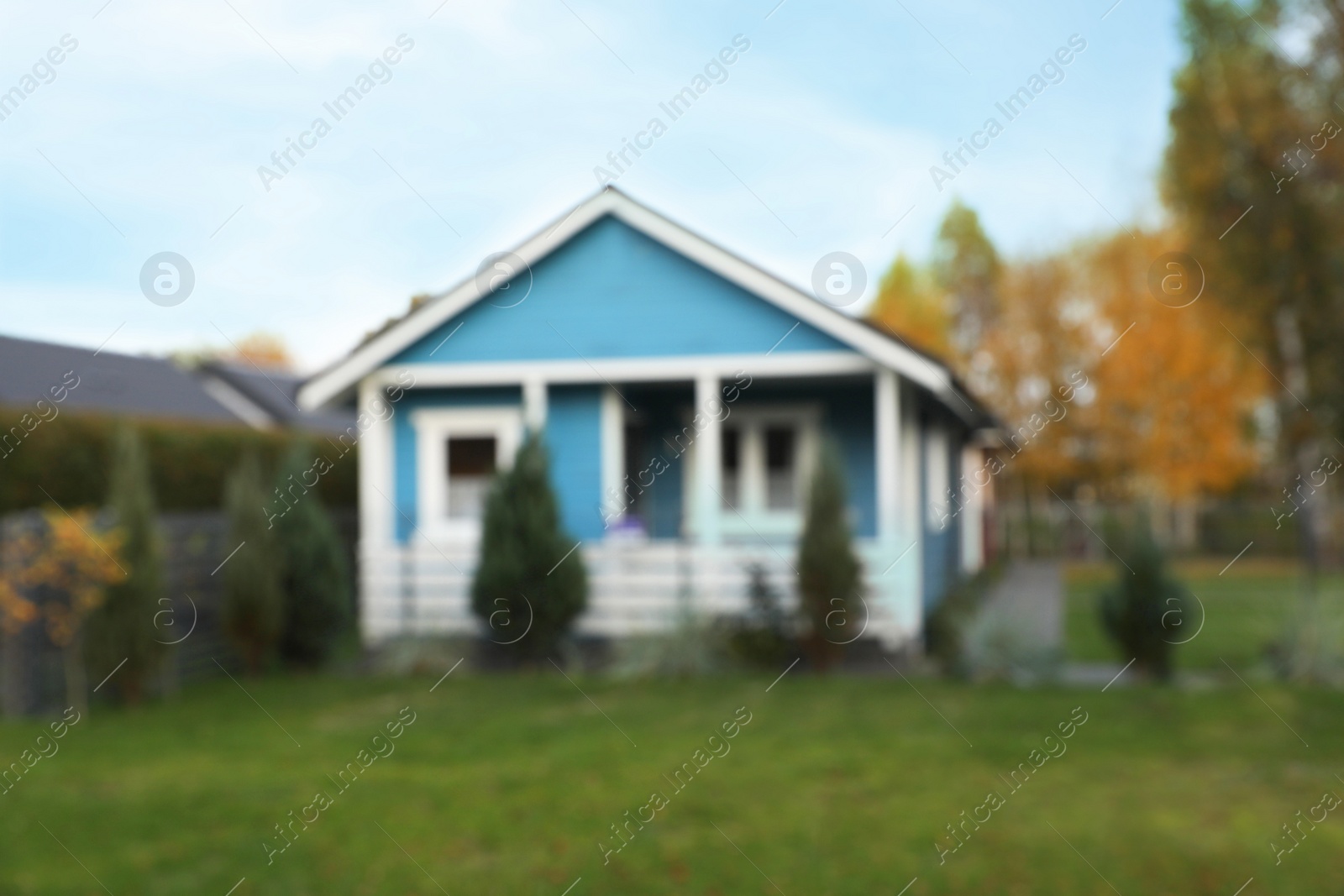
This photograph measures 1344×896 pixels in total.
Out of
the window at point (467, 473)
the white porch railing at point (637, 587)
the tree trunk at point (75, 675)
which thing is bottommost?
the tree trunk at point (75, 675)

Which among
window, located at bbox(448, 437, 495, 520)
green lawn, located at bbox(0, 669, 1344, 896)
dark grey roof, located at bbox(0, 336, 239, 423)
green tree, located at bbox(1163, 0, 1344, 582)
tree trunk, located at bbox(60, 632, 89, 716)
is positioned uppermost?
green tree, located at bbox(1163, 0, 1344, 582)

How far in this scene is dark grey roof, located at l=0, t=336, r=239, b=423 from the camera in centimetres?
661

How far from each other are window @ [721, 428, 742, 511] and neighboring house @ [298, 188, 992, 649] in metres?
0.02

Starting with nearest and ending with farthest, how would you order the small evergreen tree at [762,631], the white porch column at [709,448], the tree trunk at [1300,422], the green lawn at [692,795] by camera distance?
the green lawn at [692,795]
the small evergreen tree at [762,631]
the white porch column at [709,448]
the tree trunk at [1300,422]

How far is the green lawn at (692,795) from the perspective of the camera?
516 centimetres

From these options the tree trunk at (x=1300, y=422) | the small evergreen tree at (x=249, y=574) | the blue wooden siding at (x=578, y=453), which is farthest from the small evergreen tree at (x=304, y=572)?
the tree trunk at (x=1300, y=422)

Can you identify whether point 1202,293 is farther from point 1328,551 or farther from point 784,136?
point 784,136

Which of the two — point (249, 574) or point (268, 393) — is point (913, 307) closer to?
point (268, 393)

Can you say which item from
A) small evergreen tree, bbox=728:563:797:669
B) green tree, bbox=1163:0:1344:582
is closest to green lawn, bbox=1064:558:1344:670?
green tree, bbox=1163:0:1344:582

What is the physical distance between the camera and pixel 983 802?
6.15 m

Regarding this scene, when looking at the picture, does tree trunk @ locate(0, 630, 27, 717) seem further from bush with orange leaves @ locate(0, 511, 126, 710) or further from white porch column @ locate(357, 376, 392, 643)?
white porch column @ locate(357, 376, 392, 643)

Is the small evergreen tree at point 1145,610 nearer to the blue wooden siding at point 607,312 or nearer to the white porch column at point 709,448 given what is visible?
the white porch column at point 709,448

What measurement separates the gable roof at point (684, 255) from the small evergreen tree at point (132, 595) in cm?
312

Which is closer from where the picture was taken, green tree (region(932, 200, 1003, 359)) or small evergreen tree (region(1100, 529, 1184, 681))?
small evergreen tree (region(1100, 529, 1184, 681))
